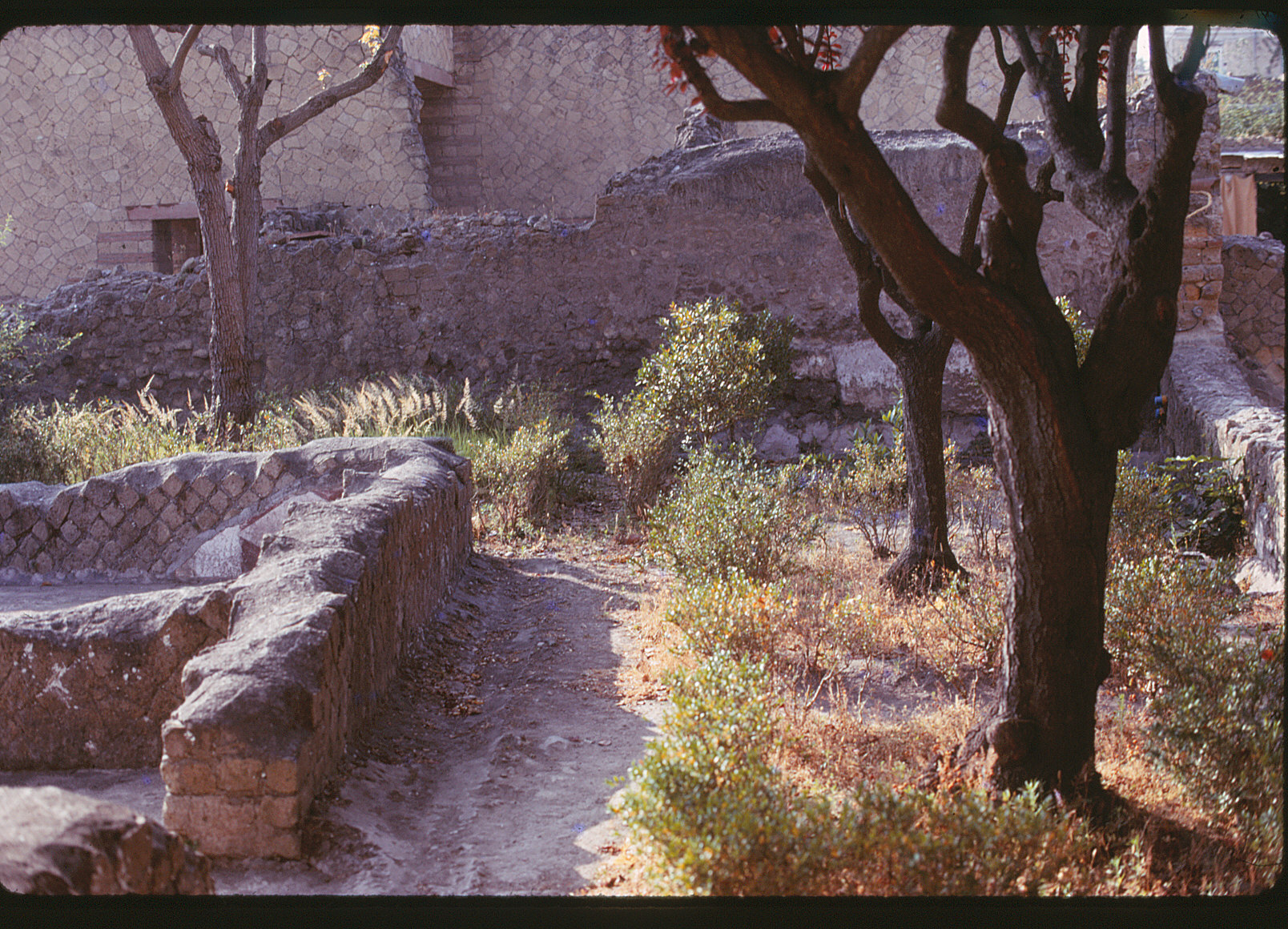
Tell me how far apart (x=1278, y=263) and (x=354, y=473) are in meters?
9.14

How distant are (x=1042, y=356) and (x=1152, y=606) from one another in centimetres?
182

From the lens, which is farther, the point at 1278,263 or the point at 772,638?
the point at 1278,263

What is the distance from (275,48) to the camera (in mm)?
14086

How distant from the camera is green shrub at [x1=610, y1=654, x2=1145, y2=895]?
2.22 meters

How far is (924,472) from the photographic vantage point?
5.45 metres

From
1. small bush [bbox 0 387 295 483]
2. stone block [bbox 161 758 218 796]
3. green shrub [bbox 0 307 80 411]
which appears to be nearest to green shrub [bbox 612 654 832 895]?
stone block [bbox 161 758 218 796]

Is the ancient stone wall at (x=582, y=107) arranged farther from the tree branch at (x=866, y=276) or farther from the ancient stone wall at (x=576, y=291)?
the tree branch at (x=866, y=276)

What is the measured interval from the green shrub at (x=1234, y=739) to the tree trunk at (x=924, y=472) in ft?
6.81

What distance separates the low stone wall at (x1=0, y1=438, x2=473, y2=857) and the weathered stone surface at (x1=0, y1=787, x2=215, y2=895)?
0.88 m

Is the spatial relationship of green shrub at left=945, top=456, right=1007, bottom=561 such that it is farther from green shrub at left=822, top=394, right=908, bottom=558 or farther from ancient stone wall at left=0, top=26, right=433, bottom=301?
ancient stone wall at left=0, top=26, right=433, bottom=301

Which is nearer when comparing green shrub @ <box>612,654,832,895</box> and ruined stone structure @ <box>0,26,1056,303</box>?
green shrub @ <box>612,654,832,895</box>

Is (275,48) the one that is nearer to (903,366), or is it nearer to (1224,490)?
(903,366)

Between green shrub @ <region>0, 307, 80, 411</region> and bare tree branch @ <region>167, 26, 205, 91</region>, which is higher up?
bare tree branch @ <region>167, 26, 205, 91</region>

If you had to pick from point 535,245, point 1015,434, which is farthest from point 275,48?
point 1015,434
